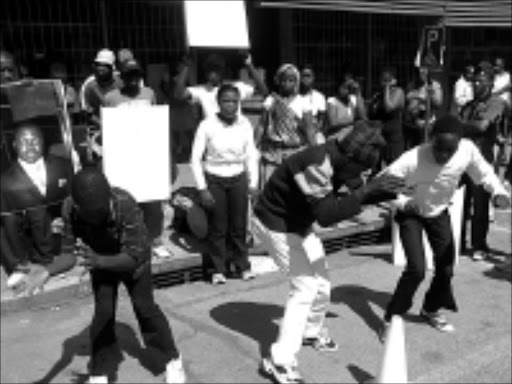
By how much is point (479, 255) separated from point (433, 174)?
8.03ft

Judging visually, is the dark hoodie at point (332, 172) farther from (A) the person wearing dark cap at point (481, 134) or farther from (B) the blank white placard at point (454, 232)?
(A) the person wearing dark cap at point (481, 134)

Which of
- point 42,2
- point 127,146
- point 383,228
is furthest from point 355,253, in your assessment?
point 42,2

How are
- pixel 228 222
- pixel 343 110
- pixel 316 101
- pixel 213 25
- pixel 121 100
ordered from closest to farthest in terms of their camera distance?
pixel 121 100 < pixel 228 222 < pixel 213 25 < pixel 316 101 < pixel 343 110

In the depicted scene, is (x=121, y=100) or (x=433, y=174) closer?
(x=433, y=174)

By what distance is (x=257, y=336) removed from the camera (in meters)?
4.89

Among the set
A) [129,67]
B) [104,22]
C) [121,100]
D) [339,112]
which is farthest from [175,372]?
[104,22]

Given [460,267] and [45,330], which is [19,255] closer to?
[45,330]

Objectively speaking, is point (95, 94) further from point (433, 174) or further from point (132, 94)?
point (433, 174)

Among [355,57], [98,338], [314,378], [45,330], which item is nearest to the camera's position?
[98,338]

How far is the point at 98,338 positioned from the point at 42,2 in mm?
5675

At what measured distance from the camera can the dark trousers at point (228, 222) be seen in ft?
18.6

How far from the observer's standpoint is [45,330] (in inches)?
192

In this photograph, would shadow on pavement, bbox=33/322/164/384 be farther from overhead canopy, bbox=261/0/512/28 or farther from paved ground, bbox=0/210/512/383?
overhead canopy, bbox=261/0/512/28

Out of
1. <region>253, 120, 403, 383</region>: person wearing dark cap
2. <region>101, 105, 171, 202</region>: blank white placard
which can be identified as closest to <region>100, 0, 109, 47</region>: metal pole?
<region>101, 105, 171, 202</region>: blank white placard
